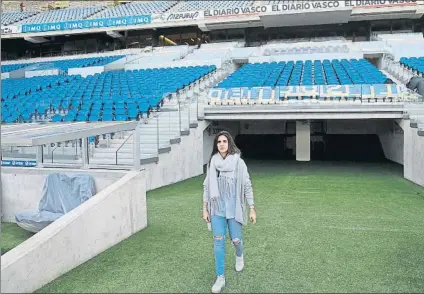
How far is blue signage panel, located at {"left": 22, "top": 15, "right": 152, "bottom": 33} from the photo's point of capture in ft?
95.8

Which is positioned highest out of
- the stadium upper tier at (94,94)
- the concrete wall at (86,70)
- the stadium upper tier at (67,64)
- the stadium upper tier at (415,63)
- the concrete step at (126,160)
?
the stadium upper tier at (67,64)

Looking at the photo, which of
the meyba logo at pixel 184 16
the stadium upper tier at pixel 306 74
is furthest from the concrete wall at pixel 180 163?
the meyba logo at pixel 184 16

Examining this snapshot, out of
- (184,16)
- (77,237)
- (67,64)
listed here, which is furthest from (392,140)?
(67,64)

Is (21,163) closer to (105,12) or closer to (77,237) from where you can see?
(77,237)

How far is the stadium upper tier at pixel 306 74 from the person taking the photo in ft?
50.6

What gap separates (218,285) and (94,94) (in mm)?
12967

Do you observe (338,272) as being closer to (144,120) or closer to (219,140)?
(219,140)

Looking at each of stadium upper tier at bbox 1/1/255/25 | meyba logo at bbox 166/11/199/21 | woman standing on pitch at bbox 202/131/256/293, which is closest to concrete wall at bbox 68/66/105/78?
meyba logo at bbox 166/11/199/21

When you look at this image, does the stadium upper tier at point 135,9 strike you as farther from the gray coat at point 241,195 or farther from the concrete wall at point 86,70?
the gray coat at point 241,195

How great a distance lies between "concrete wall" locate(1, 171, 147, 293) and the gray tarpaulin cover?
0.69m

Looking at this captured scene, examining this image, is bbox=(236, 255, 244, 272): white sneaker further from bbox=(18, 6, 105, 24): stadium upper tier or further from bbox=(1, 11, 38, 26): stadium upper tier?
bbox=(1, 11, 38, 26): stadium upper tier

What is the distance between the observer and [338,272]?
445cm

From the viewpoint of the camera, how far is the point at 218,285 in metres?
4.02

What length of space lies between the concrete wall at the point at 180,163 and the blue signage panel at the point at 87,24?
18.7m
